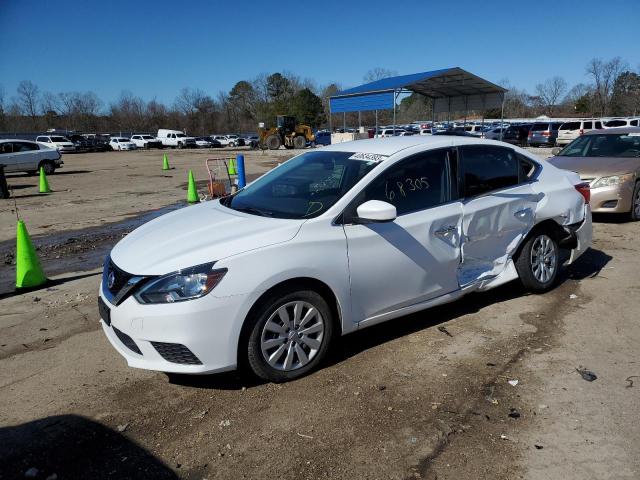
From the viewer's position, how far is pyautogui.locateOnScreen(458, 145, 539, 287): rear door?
4.44m

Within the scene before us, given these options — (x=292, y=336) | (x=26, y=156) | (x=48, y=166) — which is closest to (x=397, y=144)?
(x=292, y=336)

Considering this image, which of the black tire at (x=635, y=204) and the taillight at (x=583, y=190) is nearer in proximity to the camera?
the taillight at (x=583, y=190)

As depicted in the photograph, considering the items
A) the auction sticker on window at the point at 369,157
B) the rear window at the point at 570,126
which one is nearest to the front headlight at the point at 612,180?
the auction sticker on window at the point at 369,157

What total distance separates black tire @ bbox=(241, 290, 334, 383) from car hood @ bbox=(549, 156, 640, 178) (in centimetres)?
690

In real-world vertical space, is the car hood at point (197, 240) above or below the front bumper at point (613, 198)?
above

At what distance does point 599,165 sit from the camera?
8750 mm

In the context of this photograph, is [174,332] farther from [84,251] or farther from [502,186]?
[84,251]

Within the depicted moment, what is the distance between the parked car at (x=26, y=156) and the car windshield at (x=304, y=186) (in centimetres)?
2160

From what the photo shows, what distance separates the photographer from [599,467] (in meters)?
2.62

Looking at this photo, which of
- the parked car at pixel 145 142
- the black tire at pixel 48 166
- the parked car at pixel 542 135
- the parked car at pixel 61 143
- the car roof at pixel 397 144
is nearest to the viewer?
the car roof at pixel 397 144

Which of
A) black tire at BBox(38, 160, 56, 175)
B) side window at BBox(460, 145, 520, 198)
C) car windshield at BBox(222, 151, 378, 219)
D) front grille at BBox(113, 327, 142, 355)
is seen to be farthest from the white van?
front grille at BBox(113, 327, 142, 355)

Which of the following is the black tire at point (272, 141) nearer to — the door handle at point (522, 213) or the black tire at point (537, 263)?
the black tire at point (537, 263)

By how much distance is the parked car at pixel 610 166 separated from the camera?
8398mm

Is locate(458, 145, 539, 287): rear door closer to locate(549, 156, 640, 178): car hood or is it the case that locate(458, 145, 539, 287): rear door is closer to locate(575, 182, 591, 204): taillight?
locate(575, 182, 591, 204): taillight
